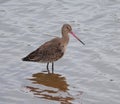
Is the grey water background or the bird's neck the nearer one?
the grey water background

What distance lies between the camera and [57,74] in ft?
40.8

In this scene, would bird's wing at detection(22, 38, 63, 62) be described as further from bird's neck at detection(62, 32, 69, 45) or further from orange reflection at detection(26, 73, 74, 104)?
orange reflection at detection(26, 73, 74, 104)

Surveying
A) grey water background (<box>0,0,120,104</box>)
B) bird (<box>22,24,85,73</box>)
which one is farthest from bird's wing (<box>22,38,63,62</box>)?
grey water background (<box>0,0,120,104</box>)

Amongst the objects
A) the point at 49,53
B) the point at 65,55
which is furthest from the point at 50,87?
the point at 65,55

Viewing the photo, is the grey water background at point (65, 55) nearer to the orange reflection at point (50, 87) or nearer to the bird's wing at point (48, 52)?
the orange reflection at point (50, 87)

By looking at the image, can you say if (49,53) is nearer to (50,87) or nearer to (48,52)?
(48,52)

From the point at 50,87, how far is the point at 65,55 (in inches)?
72.4

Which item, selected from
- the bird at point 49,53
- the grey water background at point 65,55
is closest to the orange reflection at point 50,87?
the grey water background at point 65,55

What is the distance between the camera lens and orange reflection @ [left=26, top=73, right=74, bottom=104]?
1110 centimetres

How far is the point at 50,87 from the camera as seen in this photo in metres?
11.8

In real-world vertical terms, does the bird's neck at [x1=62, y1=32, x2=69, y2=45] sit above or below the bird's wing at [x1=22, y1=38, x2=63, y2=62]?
above

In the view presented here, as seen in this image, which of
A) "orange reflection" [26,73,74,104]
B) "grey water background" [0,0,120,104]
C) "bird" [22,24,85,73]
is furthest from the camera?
"bird" [22,24,85,73]

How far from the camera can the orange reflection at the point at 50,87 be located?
36.4 feet

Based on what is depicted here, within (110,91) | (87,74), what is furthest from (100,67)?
(110,91)
